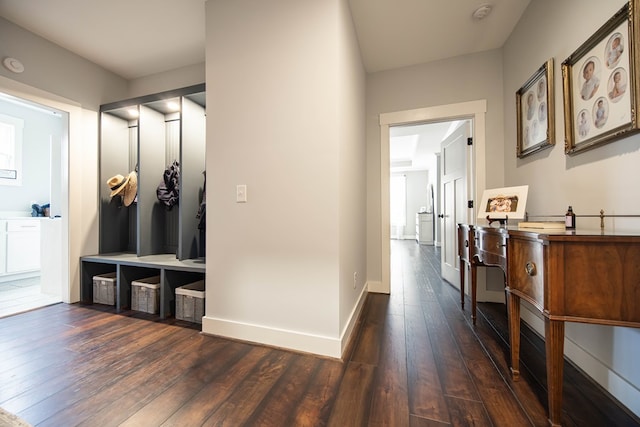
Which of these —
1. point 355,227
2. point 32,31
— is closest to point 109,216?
point 32,31

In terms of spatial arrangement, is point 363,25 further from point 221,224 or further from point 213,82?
point 221,224

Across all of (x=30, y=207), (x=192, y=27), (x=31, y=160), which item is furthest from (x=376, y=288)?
(x=31, y=160)

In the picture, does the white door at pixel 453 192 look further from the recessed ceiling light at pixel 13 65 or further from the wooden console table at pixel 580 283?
the recessed ceiling light at pixel 13 65

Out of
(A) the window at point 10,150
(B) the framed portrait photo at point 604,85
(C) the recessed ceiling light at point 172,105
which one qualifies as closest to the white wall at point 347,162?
(B) the framed portrait photo at point 604,85

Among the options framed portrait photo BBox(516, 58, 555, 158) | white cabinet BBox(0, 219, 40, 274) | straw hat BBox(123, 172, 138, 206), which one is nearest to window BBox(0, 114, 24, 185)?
white cabinet BBox(0, 219, 40, 274)

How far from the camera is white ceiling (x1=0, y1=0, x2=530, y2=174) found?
79.7 inches

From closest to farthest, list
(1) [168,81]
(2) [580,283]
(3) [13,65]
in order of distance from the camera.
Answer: (2) [580,283], (3) [13,65], (1) [168,81]

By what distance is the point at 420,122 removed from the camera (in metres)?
2.77

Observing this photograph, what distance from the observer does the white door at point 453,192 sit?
2791mm

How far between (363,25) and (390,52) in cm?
50

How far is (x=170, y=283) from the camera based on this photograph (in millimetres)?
2297

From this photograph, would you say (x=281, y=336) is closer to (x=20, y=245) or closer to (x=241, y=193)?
(x=241, y=193)

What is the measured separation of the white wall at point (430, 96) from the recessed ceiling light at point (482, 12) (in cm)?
54

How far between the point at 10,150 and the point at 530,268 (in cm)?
626
